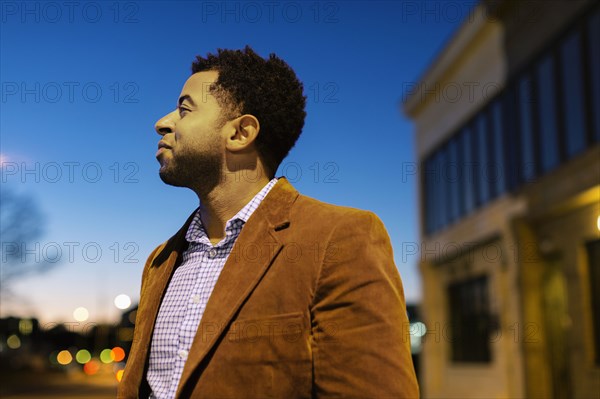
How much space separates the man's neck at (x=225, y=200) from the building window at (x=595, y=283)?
13.3 metres

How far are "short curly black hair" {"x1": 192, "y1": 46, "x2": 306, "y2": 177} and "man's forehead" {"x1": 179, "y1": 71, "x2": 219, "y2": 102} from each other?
3cm

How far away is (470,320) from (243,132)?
21.2 m

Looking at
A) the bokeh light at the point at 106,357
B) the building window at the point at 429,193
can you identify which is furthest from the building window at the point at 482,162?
the bokeh light at the point at 106,357

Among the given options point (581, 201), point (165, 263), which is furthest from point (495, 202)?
point (165, 263)

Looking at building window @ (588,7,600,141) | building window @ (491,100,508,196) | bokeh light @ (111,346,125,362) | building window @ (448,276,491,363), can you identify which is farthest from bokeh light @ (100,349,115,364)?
building window @ (588,7,600,141)

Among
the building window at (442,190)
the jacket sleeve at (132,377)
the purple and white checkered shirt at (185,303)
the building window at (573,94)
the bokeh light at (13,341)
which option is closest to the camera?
the purple and white checkered shirt at (185,303)

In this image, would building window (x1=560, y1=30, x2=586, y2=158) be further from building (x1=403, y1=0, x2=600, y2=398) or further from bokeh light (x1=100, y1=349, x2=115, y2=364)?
bokeh light (x1=100, y1=349, x2=115, y2=364)

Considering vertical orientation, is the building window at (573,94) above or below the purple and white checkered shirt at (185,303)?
above

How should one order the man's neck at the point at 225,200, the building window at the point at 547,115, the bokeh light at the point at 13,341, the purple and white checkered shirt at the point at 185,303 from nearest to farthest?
1. the purple and white checkered shirt at the point at 185,303
2. the man's neck at the point at 225,200
3. the building window at the point at 547,115
4. the bokeh light at the point at 13,341

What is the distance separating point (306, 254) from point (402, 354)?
524 millimetres

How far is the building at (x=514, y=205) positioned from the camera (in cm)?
1545

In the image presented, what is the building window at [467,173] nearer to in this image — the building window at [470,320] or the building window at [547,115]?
the building window at [470,320]

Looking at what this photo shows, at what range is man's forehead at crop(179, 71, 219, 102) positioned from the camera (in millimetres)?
3298

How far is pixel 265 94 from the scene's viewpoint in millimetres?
3414
